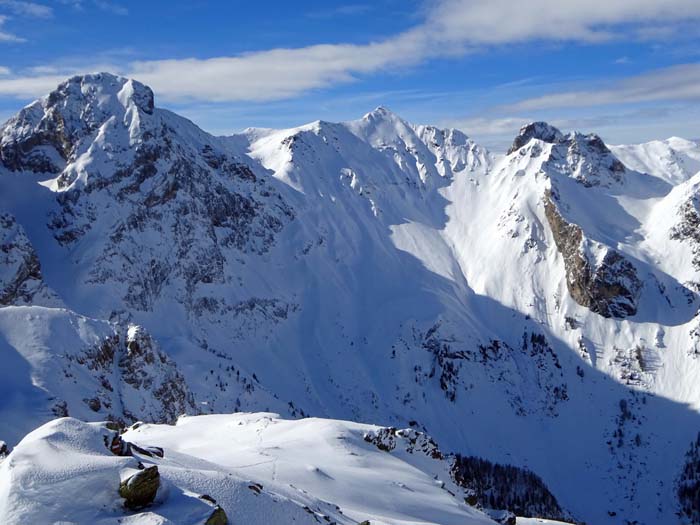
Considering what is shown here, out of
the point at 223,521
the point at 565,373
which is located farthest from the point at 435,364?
the point at 223,521

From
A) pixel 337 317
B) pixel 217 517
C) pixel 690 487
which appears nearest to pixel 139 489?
pixel 217 517

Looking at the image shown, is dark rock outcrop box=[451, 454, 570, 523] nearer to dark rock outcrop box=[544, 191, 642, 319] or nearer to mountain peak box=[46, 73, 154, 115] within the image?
dark rock outcrop box=[544, 191, 642, 319]

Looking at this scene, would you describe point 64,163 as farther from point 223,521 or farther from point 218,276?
point 223,521

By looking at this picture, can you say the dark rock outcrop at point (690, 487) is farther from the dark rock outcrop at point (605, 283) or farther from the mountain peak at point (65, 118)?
the mountain peak at point (65, 118)

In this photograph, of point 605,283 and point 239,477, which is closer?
point 239,477

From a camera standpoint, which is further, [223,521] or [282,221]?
[282,221]

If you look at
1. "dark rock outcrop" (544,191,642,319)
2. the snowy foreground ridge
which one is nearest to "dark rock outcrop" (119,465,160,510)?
the snowy foreground ridge

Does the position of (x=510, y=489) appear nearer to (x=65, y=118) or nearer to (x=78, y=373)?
(x=78, y=373)

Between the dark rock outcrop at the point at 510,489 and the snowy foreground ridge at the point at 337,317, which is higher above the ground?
the snowy foreground ridge at the point at 337,317

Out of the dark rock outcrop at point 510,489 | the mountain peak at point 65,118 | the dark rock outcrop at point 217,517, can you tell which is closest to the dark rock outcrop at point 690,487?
the dark rock outcrop at point 510,489

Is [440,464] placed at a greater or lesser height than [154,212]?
lesser

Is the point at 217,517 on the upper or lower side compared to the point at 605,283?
lower
